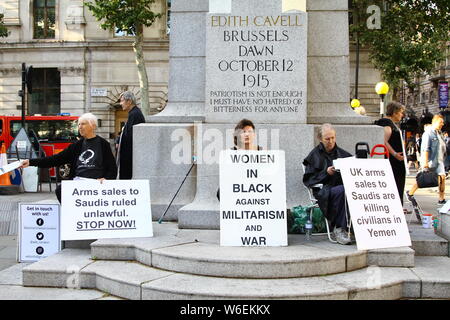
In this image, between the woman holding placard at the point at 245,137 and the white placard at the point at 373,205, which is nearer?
the white placard at the point at 373,205

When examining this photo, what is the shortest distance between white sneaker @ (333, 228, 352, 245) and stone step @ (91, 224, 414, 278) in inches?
4.4

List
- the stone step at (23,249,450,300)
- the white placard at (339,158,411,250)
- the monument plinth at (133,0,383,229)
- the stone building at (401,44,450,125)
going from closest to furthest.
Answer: the stone step at (23,249,450,300)
the white placard at (339,158,411,250)
the monument plinth at (133,0,383,229)
the stone building at (401,44,450,125)

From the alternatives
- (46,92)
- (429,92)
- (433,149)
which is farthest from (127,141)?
(429,92)

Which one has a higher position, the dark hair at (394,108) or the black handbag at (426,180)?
the dark hair at (394,108)

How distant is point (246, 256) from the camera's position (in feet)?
17.0

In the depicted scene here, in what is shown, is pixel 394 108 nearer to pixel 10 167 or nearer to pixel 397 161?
pixel 397 161

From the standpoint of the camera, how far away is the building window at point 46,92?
34.7 meters

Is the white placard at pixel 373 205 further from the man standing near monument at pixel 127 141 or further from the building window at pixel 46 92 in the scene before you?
the building window at pixel 46 92

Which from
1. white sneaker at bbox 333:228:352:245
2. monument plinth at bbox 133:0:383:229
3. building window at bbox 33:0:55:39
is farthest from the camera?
building window at bbox 33:0:55:39

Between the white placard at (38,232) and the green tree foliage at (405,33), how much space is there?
73.3 feet

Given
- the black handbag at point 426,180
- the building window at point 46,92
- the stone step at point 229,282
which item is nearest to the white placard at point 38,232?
the stone step at point 229,282

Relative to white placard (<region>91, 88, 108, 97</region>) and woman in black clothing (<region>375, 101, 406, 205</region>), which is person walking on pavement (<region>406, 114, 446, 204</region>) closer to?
woman in black clothing (<region>375, 101, 406, 205</region>)

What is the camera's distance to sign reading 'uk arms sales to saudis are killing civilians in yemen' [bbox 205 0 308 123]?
23.6 ft

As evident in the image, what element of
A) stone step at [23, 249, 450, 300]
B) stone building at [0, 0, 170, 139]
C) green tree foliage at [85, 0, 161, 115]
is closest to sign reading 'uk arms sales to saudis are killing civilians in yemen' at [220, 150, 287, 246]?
stone step at [23, 249, 450, 300]
